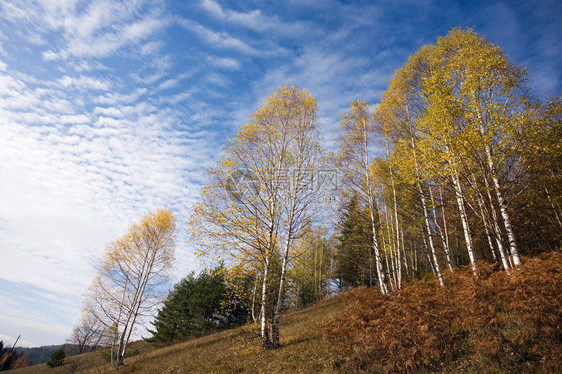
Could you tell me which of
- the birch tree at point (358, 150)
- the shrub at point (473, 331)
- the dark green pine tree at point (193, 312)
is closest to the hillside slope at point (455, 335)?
the shrub at point (473, 331)

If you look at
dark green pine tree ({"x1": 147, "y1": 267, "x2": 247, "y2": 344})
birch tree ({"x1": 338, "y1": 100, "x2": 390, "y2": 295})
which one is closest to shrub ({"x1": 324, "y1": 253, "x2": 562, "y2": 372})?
Result: birch tree ({"x1": 338, "y1": 100, "x2": 390, "y2": 295})

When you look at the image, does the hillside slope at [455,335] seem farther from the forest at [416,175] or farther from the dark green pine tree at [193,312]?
the dark green pine tree at [193,312]

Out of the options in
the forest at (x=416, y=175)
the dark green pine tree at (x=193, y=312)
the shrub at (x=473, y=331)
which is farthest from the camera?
the dark green pine tree at (x=193, y=312)

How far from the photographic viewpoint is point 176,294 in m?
26.4

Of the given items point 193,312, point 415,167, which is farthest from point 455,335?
point 193,312

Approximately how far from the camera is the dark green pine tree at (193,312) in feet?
78.1

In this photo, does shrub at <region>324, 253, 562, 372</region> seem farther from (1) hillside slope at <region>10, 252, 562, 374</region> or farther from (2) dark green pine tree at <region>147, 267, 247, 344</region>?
(2) dark green pine tree at <region>147, 267, 247, 344</region>

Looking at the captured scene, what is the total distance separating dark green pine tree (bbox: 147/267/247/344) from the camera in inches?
937

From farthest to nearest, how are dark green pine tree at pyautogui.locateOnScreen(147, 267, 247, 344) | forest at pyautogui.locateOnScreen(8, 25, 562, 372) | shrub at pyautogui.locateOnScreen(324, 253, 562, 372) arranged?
dark green pine tree at pyautogui.locateOnScreen(147, 267, 247, 344), forest at pyautogui.locateOnScreen(8, 25, 562, 372), shrub at pyautogui.locateOnScreen(324, 253, 562, 372)

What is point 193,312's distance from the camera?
78.5 feet

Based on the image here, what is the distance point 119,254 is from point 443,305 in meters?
19.1

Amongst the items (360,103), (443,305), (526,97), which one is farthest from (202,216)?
(526,97)

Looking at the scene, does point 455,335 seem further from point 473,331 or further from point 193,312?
point 193,312

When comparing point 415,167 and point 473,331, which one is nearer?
point 473,331
